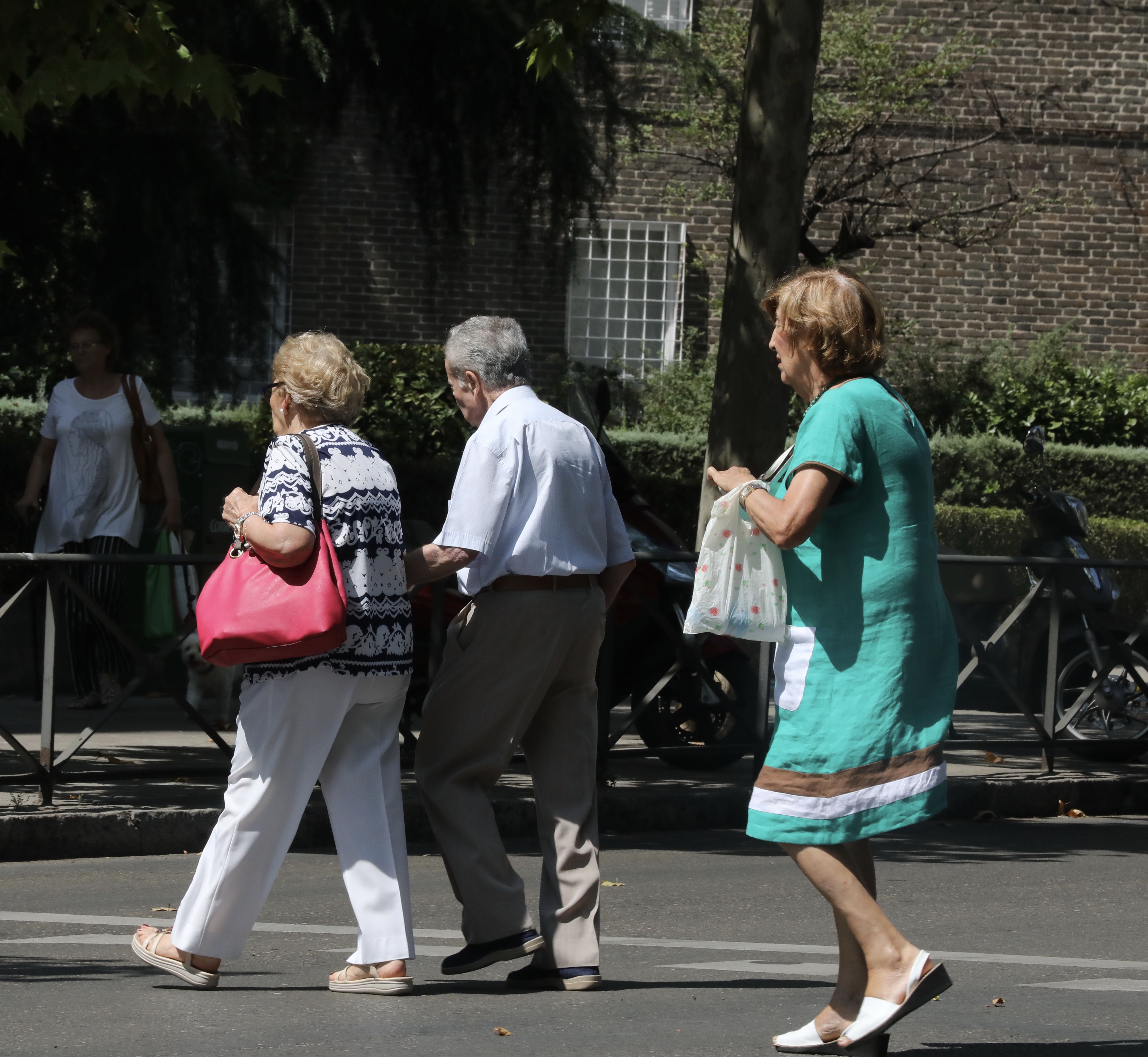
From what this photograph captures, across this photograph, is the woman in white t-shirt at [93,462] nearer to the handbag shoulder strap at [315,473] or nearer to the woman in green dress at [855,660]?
the handbag shoulder strap at [315,473]

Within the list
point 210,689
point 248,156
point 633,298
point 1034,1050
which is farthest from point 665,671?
point 633,298

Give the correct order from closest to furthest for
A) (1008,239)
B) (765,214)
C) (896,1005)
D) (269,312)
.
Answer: (896,1005), (765,214), (269,312), (1008,239)

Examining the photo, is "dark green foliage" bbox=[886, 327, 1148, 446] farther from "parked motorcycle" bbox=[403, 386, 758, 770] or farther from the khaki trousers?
the khaki trousers

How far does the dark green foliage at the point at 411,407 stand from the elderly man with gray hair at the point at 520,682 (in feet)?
45.1

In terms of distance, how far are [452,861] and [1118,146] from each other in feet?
66.5

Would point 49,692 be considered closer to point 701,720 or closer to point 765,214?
point 701,720

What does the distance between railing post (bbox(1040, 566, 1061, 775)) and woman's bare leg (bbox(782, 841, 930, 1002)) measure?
507 cm

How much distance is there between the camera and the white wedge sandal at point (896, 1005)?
12.2 ft

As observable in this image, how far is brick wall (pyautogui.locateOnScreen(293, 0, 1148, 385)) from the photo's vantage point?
829 inches

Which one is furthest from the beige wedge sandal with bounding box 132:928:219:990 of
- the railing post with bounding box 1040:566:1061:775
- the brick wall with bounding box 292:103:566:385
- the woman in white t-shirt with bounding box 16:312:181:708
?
the brick wall with bounding box 292:103:566:385

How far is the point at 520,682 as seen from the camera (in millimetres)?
4598

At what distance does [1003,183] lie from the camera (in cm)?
2212

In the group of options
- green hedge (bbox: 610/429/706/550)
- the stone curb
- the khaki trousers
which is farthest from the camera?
green hedge (bbox: 610/429/706/550)

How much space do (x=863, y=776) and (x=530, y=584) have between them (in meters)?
1.17
